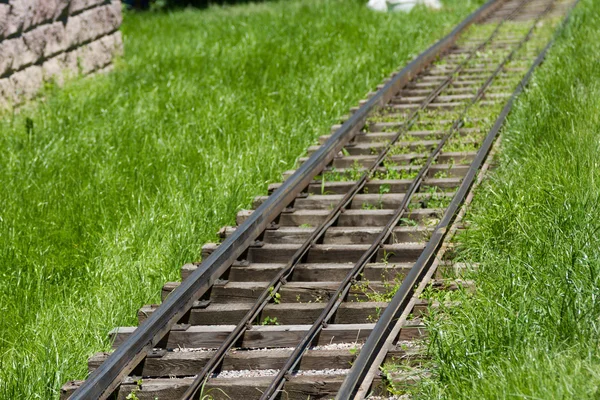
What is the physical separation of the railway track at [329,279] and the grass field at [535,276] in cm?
28

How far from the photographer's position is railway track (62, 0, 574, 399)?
574 cm

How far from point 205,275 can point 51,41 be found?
704 cm

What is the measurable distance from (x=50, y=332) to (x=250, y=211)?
2.42 m

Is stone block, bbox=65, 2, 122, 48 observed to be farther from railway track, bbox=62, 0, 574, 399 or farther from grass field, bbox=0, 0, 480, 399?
railway track, bbox=62, 0, 574, 399

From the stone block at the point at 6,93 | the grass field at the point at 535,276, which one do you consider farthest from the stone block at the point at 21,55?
the grass field at the point at 535,276

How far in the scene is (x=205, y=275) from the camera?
23.0ft

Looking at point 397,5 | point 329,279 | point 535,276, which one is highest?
point 535,276

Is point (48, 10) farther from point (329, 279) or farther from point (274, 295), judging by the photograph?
point (274, 295)

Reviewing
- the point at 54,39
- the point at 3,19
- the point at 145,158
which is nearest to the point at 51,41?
the point at 54,39

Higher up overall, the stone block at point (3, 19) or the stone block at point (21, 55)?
the stone block at point (3, 19)

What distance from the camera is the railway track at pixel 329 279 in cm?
574

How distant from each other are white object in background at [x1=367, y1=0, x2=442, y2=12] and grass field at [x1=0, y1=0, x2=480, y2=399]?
1.84 metres

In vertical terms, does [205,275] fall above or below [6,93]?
below

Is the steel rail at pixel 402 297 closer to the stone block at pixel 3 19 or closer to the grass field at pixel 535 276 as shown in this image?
the grass field at pixel 535 276
